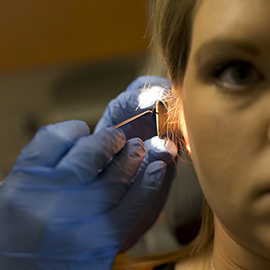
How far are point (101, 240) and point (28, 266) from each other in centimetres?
16

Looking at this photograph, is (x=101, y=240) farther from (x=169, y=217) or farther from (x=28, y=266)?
(x=169, y=217)

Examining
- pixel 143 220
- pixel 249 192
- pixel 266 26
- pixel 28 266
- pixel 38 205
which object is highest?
pixel 266 26

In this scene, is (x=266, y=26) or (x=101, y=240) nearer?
(x=266, y=26)

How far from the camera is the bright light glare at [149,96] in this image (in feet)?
3.06

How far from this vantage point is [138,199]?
0.80 metres

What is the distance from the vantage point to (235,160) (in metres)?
0.54

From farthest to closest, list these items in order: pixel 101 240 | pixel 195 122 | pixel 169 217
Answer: pixel 169 217 → pixel 101 240 → pixel 195 122

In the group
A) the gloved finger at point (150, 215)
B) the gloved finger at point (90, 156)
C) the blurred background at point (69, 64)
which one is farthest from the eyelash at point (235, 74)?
the blurred background at point (69, 64)

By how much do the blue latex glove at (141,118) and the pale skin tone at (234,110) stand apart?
273 millimetres

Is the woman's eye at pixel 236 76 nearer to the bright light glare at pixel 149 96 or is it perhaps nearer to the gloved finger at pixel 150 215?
the bright light glare at pixel 149 96

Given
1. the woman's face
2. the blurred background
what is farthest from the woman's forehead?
the blurred background

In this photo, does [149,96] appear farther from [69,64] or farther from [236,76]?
[69,64]

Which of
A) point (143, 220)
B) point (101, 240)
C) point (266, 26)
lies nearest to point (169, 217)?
point (143, 220)

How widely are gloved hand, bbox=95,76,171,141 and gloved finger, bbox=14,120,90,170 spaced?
16cm
